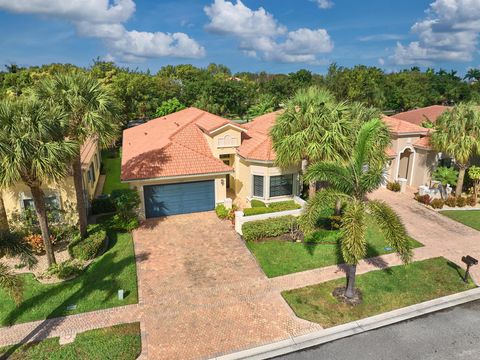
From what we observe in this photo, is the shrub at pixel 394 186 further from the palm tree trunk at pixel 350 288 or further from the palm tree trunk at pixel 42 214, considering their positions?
the palm tree trunk at pixel 42 214

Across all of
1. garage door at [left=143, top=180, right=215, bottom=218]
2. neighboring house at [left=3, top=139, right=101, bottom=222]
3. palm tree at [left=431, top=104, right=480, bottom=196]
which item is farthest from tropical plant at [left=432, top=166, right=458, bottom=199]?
neighboring house at [left=3, top=139, right=101, bottom=222]

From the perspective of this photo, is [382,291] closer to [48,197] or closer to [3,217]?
[48,197]

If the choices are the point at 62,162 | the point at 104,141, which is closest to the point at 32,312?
the point at 62,162

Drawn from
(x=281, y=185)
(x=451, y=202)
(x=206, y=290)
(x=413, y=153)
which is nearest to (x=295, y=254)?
(x=206, y=290)

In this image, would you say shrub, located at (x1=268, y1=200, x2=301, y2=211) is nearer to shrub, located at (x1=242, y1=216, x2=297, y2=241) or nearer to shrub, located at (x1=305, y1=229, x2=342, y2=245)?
shrub, located at (x1=242, y1=216, x2=297, y2=241)

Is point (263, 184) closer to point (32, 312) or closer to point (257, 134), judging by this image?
point (257, 134)

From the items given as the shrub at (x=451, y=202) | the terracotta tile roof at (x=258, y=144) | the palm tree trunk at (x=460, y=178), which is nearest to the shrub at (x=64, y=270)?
the terracotta tile roof at (x=258, y=144)
